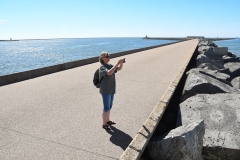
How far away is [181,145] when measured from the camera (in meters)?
3.49

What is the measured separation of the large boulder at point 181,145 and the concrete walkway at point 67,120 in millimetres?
507

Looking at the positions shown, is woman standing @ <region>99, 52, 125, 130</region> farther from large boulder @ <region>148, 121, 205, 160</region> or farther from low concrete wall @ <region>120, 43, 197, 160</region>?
large boulder @ <region>148, 121, 205, 160</region>

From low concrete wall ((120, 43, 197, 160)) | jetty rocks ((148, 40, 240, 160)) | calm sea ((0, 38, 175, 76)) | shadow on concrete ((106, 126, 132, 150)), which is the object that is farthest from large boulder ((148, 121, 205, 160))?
calm sea ((0, 38, 175, 76))

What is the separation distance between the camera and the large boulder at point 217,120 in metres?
3.82

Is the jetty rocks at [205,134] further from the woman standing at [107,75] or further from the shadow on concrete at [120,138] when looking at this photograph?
the woman standing at [107,75]

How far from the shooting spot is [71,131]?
401 centimetres

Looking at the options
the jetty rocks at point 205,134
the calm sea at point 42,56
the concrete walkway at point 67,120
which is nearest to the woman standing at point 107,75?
the concrete walkway at point 67,120

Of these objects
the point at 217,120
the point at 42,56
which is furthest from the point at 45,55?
the point at 217,120

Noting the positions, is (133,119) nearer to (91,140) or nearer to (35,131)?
(91,140)

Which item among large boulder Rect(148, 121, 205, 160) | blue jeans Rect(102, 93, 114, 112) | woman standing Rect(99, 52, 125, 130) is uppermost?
woman standing Rect(99, 52, 125, 130)

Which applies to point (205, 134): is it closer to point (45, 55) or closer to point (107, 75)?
point (107, 75)

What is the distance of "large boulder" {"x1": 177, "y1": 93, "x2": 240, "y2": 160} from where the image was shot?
382cm

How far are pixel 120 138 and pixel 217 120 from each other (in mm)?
2153

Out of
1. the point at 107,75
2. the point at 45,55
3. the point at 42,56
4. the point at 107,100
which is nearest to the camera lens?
the point at 107,75
